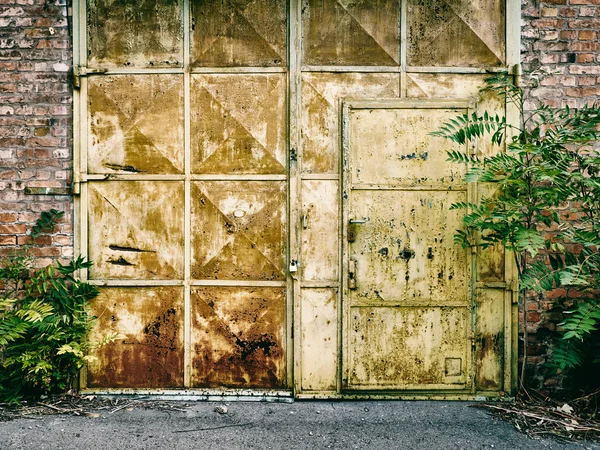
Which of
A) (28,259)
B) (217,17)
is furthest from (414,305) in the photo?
(28,259)

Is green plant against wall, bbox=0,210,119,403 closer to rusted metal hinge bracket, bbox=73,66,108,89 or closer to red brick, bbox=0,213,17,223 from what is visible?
red brick, bbox=0,213,17,223

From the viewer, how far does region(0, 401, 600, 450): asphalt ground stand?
309 centimetres

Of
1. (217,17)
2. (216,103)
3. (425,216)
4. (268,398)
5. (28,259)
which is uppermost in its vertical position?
(217,17)

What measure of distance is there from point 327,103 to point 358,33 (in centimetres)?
59

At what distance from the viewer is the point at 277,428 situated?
3.31m

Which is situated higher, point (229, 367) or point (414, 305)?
point (414, 305)

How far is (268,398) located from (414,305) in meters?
1.31

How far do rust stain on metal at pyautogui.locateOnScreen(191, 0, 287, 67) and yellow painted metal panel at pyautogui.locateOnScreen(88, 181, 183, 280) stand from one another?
105 cm

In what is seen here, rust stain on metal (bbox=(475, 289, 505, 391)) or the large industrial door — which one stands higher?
the large industrial door

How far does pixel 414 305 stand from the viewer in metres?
3.71

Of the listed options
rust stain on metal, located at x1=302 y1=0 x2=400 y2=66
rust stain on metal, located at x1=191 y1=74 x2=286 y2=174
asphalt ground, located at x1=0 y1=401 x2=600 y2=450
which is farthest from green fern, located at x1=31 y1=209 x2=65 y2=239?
rust stain on metal, located at x1=302 y1=0 x2=400 y2=66

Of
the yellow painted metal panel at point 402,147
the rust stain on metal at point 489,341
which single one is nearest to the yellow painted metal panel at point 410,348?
the rust stain on metal at point 489,341

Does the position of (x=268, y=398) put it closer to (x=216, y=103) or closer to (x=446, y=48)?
(x=216, y=103)

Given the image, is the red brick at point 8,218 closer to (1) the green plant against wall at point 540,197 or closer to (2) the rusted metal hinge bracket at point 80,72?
(2) the rusted metal hinge bracket at point 80,72
